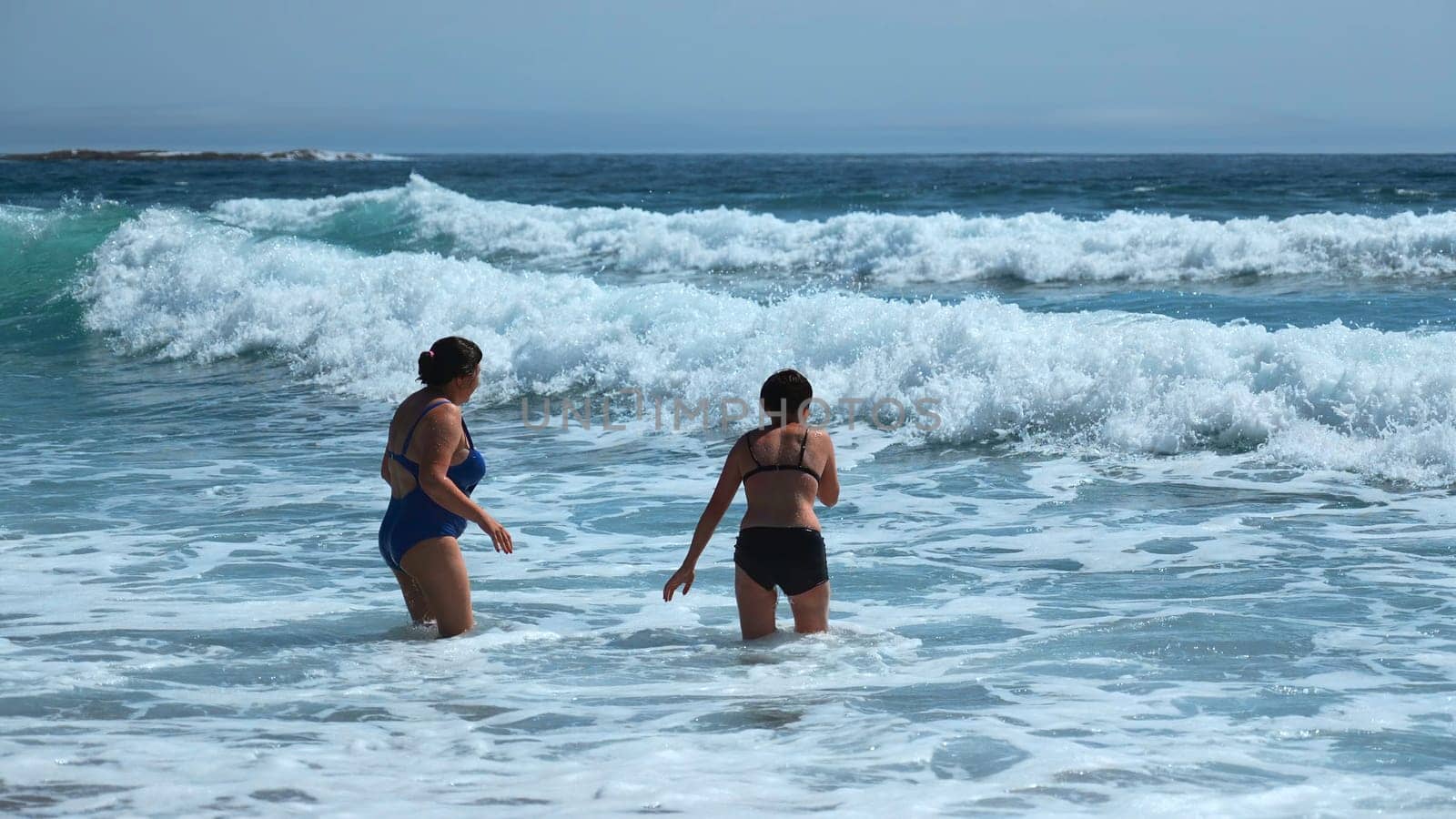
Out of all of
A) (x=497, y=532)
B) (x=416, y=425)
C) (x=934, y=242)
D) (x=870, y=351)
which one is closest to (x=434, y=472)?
(x=416, y=425)

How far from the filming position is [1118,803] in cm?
423

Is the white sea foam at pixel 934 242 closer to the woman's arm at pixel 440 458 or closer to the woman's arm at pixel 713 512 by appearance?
the woman's arm at pixel 713 512

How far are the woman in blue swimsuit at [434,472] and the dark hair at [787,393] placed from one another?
117 cm

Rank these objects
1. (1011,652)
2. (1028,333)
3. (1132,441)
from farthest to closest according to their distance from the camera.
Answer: (1028,333)
(1132,441)
(1011,652)

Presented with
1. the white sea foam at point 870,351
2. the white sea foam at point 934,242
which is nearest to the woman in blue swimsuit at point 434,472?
the white sea foam at point 870,351

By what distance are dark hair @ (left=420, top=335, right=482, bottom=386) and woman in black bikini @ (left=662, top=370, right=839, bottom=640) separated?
3.73 feet

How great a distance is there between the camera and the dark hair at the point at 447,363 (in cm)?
563

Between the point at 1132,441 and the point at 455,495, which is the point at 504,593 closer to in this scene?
the point at 455,495

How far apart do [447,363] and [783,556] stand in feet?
5.12

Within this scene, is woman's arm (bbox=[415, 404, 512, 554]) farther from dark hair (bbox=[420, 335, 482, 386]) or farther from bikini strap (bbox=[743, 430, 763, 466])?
bikini strap (bbox=[743, 430, 763, 466])

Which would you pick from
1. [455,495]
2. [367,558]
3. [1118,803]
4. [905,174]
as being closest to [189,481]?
[367,558]

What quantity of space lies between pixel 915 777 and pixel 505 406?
972 centimetres

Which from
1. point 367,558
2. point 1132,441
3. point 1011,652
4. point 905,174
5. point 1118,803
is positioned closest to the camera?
point 1118,803

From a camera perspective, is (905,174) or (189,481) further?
(905,174)
